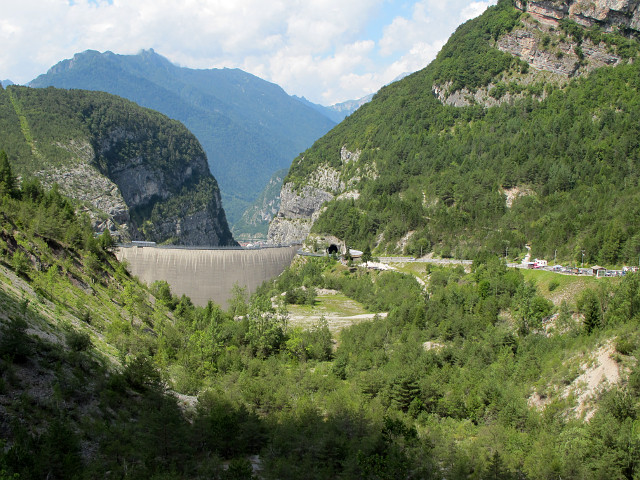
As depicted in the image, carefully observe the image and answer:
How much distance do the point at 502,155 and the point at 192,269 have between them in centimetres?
6628

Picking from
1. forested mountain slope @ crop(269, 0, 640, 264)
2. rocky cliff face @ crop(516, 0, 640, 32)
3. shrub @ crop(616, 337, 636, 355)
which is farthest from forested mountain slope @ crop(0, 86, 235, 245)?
shrub @ crop(616, 337, 636, 355)

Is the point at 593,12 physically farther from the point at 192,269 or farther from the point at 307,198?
the point at 192,269

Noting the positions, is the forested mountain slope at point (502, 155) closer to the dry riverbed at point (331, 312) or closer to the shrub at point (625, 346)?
the dry riverbed at point (331, 312)

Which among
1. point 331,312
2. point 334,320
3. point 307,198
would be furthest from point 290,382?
point 307,198

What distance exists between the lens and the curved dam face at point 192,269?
91.8m

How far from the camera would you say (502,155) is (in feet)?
368

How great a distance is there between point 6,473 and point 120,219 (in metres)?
145

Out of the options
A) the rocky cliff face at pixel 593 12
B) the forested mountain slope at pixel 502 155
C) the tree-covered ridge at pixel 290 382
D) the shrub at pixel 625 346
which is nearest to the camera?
the tree-covered ridge at pixel 290 382

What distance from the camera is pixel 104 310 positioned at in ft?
176

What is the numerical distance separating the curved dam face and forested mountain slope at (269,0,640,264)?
30535 mm

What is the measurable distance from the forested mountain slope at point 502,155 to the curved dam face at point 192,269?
100ft

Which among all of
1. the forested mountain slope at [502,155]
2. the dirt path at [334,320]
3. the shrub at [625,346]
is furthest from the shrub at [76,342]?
the forested mountain slope at [502,155]

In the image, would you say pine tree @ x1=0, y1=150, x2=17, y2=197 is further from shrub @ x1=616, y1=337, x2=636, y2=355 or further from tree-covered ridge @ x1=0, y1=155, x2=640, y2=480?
shrub @ x1=616, y1=337, x2=636, y2=355

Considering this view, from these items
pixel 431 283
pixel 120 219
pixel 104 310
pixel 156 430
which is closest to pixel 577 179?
pixel 431 283
